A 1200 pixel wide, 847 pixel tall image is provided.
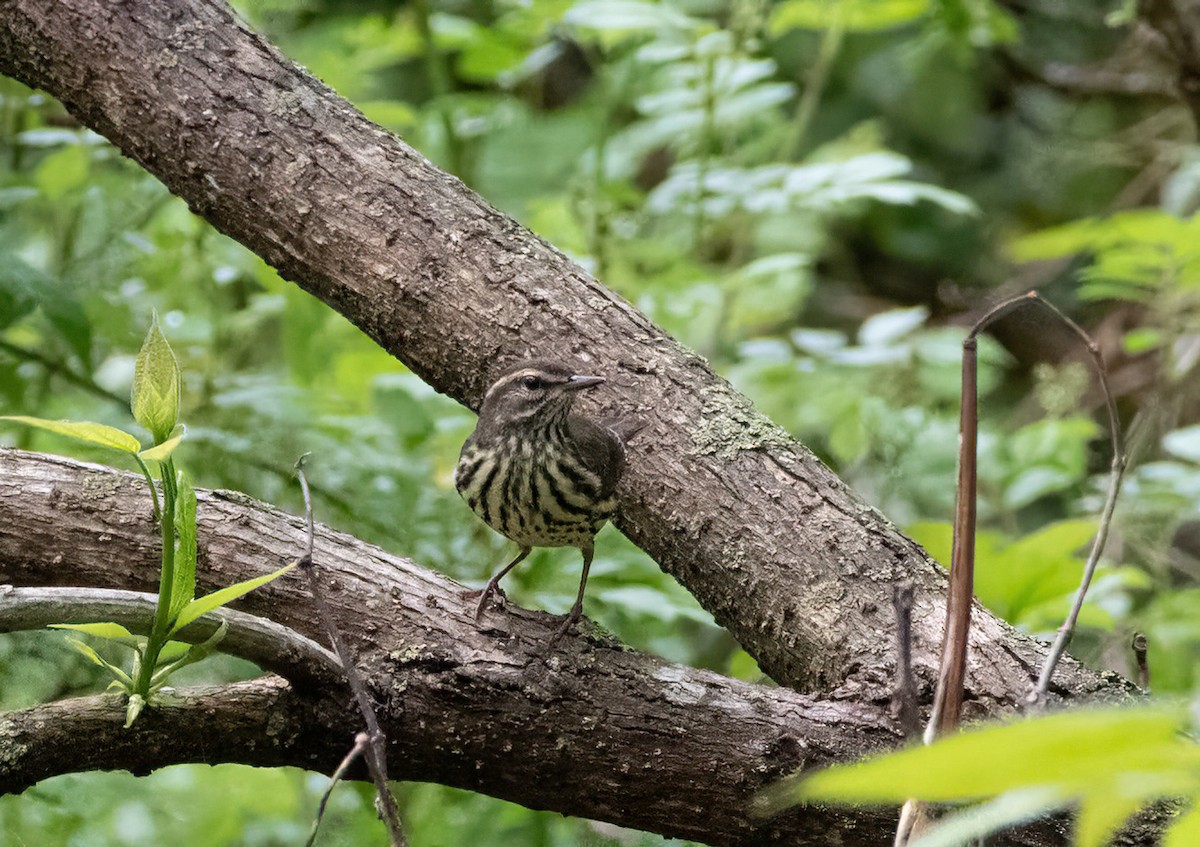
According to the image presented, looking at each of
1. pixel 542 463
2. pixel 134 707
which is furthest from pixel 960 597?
pixel 542 463

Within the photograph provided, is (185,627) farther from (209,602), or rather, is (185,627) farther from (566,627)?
(566,627)

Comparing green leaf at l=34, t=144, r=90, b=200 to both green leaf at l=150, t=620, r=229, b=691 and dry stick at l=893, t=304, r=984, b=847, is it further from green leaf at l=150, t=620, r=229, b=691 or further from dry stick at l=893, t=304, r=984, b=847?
dry stick at l=893, t=304, r=984, b=847

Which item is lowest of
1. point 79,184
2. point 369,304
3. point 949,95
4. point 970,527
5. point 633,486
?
point 970,527

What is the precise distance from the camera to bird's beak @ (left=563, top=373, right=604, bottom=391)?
262 centimetres

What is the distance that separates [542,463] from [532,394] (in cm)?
23

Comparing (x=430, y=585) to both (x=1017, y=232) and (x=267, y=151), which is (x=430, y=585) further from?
(x=1017, y=232)

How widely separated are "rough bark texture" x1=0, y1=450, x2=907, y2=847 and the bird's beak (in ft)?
1.93

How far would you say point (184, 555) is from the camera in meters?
1.71

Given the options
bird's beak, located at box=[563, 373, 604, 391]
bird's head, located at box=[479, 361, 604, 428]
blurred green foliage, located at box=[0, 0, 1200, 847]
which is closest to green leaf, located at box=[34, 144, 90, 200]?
blurred green foliage, located at box=[0, 0, 1200, 847]

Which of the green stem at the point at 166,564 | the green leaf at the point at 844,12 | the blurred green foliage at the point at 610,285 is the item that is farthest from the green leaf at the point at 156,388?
the green leaf at the point at 844,12

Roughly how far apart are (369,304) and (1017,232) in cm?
610

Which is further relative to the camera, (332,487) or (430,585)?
(332,487)

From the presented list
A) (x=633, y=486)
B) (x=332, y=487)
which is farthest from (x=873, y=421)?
(x=332, y=487)

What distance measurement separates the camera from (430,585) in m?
2.31
